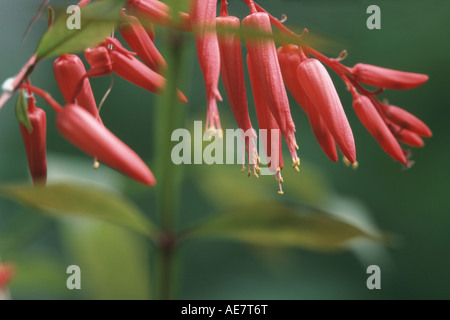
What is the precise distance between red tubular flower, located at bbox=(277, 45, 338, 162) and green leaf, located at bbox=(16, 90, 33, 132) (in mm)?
220

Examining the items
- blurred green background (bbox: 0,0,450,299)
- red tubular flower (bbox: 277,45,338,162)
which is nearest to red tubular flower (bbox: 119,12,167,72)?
red tubular flower (bbox: 277,45,338,162)

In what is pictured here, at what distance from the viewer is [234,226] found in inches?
21.1

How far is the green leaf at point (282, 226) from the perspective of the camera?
0.50 meters

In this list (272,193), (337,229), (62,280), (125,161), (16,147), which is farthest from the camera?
(16,147)

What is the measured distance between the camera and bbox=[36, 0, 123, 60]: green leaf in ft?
1.32

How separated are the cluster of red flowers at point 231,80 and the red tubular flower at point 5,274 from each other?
262 millimetres

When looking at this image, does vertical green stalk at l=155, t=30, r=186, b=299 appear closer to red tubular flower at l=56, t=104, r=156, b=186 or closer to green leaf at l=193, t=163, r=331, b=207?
red tubular flower at l=56, t=104, r=156, b=186

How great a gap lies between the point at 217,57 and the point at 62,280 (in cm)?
43

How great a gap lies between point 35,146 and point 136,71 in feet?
0.33

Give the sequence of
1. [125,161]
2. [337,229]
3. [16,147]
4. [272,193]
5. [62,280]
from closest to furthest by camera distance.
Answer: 1. [125,161]
2. [337,229]
3. [62,280]
4. [272,193]
5. [16,147]

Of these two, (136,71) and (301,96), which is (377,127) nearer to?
(301,96)
